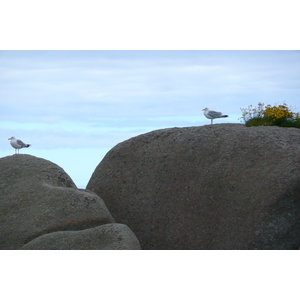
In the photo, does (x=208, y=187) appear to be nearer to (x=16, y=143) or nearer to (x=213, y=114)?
(x=213, y=114)

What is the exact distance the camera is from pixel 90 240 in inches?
328

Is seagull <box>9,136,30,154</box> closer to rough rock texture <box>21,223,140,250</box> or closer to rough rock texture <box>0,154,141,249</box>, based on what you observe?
rough rock texture <box>0,154,141,249</box>

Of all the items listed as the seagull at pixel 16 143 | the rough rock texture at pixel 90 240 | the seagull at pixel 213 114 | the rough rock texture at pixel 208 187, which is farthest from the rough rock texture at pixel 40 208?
the seagull at pixel 213 114

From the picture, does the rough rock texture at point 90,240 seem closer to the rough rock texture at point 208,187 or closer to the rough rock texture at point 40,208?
the rough rock texture at point 40,208

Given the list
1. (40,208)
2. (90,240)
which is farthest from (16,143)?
(90,240)

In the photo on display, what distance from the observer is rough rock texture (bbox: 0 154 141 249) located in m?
9.22

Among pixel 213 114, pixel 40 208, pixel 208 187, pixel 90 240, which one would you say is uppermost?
pixel 213 114

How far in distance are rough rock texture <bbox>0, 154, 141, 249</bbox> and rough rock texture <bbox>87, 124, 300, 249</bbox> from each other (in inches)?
46.8

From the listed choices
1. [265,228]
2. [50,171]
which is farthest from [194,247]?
[50,171]

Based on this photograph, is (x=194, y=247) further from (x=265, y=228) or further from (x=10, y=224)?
(x=10, y=224)

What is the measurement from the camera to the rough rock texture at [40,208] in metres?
9.22

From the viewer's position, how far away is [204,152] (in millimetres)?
10250

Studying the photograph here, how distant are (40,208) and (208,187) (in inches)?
163

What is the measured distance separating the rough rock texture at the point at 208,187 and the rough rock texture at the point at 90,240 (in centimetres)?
190
